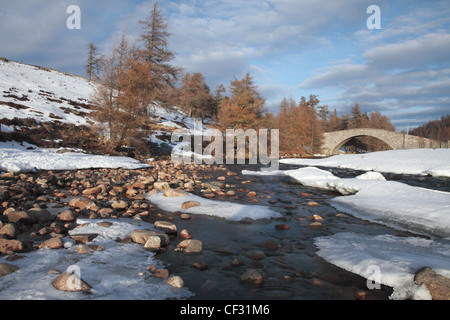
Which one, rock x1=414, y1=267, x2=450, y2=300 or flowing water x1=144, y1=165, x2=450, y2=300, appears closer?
rock x1=414, y1=267, x2=450, y2=300

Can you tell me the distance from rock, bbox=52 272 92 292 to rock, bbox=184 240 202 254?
1.51 metres

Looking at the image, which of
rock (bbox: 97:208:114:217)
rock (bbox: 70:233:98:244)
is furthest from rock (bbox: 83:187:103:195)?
rock (bbox: 70:233:98:244)

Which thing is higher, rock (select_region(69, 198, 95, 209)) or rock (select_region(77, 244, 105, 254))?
rock (select_region(69, 198, 95, 209))

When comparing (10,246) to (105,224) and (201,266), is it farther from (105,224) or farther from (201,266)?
(201,266)

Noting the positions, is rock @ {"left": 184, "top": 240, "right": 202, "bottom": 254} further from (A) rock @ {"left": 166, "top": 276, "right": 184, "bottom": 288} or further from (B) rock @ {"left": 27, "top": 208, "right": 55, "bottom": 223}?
(B) rock @ {"left": 27, "top": 208, "right": 55, "bottom": 223}

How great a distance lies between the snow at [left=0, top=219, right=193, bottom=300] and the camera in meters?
2.28

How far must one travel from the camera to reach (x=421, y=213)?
548 cm

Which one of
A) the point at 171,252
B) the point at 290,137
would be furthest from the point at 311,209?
the point at 290,137

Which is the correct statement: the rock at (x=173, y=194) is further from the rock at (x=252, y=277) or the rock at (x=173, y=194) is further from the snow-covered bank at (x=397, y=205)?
the snow-covered bank at (x=397, y=205)

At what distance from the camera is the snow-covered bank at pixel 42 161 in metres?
9.51
